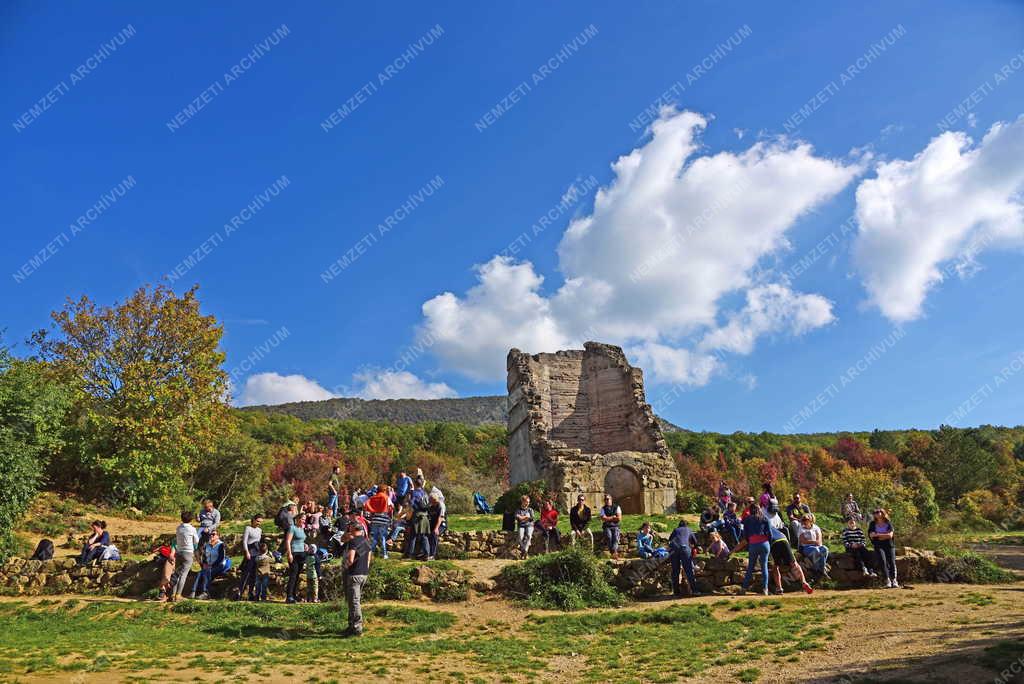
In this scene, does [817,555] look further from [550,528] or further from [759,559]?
[550,528]

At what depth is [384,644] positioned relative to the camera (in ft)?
31.3

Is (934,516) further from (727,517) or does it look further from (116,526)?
(116,526)

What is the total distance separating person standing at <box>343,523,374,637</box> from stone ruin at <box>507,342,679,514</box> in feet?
46.0

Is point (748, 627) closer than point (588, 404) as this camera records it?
Yes

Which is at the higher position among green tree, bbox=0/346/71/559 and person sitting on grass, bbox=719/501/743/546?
green tree, bbox=0/346/71/559

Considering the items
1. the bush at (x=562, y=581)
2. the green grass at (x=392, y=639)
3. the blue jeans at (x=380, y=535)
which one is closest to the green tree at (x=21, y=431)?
the green grass at (x=392, y=639)

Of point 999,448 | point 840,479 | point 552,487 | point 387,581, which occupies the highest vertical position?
point 999,448

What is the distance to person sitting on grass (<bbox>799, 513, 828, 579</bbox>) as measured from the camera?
43.0 ft

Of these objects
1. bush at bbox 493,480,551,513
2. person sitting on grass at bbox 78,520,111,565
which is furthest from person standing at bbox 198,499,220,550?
bush at bbox 493,480,551,513

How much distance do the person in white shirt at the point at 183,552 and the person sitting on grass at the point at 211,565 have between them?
0.92 feet

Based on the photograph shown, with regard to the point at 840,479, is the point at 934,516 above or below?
below

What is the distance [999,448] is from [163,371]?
222 ft

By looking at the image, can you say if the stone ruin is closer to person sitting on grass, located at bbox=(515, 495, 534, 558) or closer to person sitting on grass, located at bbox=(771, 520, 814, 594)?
person sitting on grass, located at bbox=(515, 495, 534, 558)

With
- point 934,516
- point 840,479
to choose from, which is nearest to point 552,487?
point 934,516
